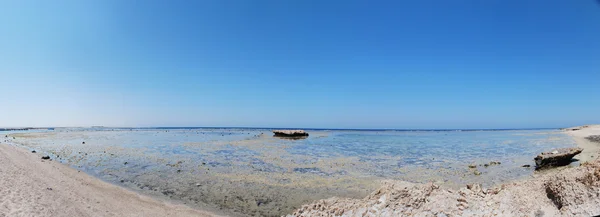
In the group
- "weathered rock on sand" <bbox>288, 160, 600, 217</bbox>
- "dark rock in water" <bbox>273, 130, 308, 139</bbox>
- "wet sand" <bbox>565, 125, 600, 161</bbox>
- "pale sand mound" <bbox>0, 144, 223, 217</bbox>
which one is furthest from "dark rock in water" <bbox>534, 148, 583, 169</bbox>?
"dark rock in water" <bbox>273, 130, 308, 139</bbox>

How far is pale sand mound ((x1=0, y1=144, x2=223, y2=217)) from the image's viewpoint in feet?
28.0

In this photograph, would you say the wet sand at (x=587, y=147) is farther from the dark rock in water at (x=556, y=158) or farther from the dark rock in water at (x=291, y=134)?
the dark rock in water at (x=291, y=134)

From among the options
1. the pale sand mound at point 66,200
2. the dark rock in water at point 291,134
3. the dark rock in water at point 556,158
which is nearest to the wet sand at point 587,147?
the dark rock in water at point 556,158

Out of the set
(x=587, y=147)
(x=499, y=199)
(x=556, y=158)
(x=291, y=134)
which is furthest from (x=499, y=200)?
(x=291, y=134)

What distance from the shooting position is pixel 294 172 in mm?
18141

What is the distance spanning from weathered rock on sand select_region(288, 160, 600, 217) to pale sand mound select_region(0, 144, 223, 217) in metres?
6.77

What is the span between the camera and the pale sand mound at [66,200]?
8.54 m

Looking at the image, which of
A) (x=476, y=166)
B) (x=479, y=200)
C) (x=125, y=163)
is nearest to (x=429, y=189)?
(x=479, y=200)

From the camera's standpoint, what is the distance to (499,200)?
21.0 feet

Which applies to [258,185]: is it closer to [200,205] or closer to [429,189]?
[200,205]

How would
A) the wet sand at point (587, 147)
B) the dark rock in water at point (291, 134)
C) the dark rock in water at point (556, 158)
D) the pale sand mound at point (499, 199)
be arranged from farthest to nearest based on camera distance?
the dark rock in water at point (291, 134) < the wet sand at point (587, 147) < the dark rock in water at point (556, 158) < the pale sand mound at point (499, 199)

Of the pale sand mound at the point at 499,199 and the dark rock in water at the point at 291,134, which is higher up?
the dark rock in water at the point at 291,134

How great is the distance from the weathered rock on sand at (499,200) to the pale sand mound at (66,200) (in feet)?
22.2

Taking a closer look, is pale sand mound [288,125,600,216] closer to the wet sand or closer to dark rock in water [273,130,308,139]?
the wet sand
